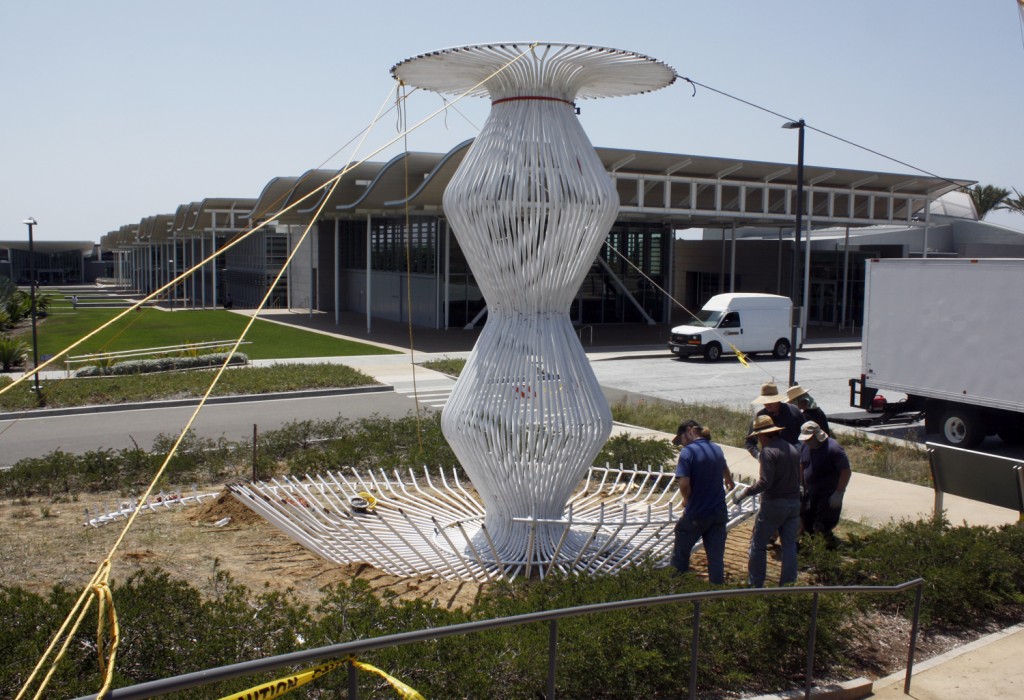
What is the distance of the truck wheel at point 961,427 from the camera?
46.0 feet

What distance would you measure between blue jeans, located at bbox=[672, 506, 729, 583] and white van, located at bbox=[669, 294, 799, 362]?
20.1 metres

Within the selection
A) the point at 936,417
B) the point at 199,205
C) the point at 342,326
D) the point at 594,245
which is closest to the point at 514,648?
the point at 594,245

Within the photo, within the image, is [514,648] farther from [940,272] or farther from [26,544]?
[940,272]

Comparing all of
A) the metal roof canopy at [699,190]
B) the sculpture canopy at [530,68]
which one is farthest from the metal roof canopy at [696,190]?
the sculpture canopy at [530,68]

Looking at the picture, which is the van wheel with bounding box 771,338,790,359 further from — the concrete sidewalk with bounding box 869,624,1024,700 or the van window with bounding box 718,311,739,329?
the concrete sidewalk with bounding box 869,624,1024,700

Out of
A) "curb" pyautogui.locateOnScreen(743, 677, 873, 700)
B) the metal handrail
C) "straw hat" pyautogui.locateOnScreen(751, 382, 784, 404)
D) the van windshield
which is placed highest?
"straw hat" pyautogui.locateOnScreen(751, 382, 784, 404)

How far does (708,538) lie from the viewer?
22.6 feet

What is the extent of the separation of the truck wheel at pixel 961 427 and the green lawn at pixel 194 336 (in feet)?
53.8

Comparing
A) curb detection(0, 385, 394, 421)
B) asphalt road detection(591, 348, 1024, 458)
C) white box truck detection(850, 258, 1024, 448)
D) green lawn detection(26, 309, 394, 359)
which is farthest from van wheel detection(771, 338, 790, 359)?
curb detection(0, 385, 394, 421)

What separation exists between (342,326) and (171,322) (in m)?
7.85

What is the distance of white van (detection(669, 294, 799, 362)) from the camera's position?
88.1 ft

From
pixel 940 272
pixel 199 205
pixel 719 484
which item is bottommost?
pixel 719 484

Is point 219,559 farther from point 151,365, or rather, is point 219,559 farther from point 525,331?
point 151,365

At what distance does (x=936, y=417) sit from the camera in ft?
48.5
